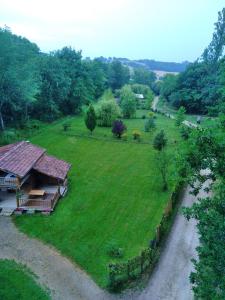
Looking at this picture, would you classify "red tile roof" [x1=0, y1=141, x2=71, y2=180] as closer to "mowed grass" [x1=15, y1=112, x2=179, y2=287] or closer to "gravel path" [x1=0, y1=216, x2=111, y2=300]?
"mowed grass" [x1=15, y1=112, x2=179, y2=287]

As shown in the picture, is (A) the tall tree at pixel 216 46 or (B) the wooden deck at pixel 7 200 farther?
(A) the tall tree at pixel 216 46

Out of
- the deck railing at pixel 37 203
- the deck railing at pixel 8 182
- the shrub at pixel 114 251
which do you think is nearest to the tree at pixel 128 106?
the deck railing at pixel 37 203

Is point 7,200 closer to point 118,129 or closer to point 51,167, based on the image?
point 51,167

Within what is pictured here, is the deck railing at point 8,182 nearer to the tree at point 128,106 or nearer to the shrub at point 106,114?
the shrub at point 106,114

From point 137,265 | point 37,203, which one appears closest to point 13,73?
point 37,203

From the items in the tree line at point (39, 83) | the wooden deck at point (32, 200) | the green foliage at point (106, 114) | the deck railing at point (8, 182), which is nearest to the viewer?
the deck railing at point (8, 182)

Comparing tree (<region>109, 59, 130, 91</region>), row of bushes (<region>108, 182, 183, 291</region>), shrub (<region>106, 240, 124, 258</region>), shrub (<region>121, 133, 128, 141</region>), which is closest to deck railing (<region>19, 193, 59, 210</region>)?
shrub (<region>106, 240, 124, 258</region>)
